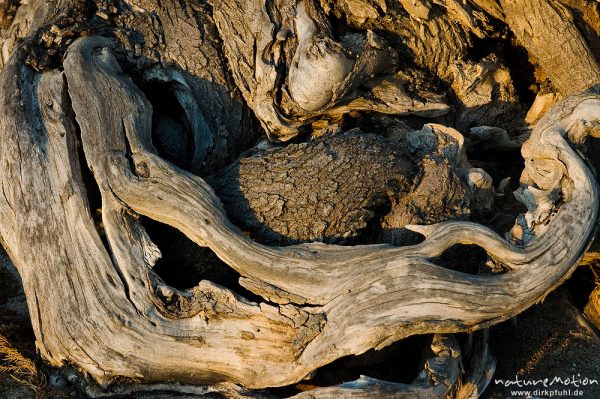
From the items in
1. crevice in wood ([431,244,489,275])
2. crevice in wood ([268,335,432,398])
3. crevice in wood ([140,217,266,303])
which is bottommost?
crevice in wood ([268,335,432,398])

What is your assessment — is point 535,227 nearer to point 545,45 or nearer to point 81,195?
point 545,45

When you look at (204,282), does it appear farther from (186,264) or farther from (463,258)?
(463,258)

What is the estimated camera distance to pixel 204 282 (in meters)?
3.50

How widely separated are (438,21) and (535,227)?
6.06ft

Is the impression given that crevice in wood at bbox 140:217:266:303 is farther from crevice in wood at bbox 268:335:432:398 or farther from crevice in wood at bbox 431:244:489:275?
crevice in wood at bbox 431:244:489:275

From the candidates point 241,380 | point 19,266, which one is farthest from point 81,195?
point 241,380

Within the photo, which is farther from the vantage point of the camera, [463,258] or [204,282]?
[463,258]

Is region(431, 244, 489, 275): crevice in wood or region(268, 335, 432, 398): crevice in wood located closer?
region(268, 335, 432, 398): crevice in wood

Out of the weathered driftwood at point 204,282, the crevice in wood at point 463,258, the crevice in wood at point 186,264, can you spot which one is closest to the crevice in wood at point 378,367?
the weathered driftwood at point 204,282

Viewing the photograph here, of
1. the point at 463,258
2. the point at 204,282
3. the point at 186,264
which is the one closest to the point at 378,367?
the point at 463,258

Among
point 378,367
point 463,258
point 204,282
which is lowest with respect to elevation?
point 378,367

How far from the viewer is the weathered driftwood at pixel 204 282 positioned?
10.9ft

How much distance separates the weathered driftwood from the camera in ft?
10.9

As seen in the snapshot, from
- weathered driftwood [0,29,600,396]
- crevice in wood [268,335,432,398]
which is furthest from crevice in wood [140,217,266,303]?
crevice in wood [268,335,432,398]
